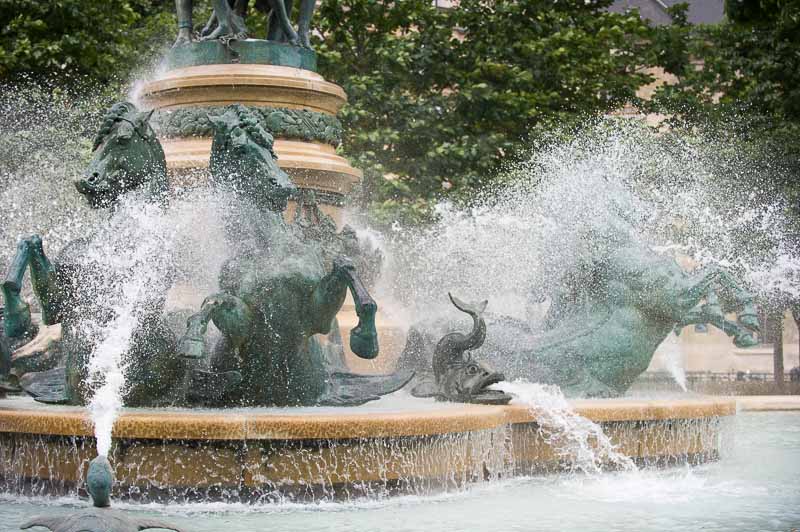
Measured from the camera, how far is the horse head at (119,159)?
31.0ft

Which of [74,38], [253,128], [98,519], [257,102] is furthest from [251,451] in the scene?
[74,38]

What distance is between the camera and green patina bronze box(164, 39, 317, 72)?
12.3 metres

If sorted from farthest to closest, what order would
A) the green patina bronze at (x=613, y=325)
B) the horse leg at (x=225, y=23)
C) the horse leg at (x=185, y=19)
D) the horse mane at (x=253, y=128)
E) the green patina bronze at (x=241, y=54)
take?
1. the horse leg at (x=185, y=19)
2. the horse leg at (x=225, y=23)
3. the green patina bronze at (x=241, y=54)
4. the green patina bronze at (x=613, y=325)
5. the horse mane at (x=253, y=128)

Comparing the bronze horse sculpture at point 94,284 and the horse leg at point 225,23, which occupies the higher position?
the horse leg at point 225,23

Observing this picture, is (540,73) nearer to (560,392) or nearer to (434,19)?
(434,19)

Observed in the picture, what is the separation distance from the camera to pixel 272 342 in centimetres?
920

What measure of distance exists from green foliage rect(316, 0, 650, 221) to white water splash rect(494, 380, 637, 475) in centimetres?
1386

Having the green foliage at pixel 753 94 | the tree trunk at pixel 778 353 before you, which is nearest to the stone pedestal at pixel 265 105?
the green foliage at pixel 753 94

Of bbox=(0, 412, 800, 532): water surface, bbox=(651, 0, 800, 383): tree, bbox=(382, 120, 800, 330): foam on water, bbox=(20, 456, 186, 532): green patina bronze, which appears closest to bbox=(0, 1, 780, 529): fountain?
bbox=(0, 412, 800, 532): water surface

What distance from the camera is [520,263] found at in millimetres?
14180

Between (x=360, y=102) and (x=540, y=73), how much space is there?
3804mm

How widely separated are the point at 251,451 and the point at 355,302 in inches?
50.7

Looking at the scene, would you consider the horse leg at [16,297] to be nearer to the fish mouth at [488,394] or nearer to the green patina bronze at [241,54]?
the fish mouth at [488,394]

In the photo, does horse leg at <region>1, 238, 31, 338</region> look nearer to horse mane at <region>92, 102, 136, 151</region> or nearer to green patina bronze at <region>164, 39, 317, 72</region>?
horse mane at <region>92, 102, 136, 151</region>
